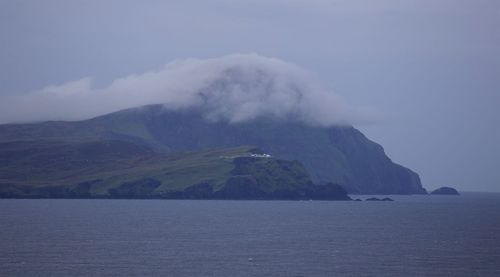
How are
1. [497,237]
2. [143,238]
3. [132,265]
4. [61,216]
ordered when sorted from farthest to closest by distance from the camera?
[61,216], [497,237], [143,238], [132,265]

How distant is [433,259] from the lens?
107625mm

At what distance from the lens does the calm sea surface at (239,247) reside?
3728 inches

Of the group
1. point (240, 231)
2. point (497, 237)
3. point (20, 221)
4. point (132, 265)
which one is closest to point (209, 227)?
point (240, 231)

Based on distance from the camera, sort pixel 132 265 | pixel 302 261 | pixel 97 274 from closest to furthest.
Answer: pixel 97 274 → pixel 132 265 → pixel 302 261

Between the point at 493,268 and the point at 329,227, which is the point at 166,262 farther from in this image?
the point at 329,227

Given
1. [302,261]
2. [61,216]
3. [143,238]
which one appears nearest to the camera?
[302,261]

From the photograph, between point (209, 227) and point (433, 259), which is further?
point (209, 227)

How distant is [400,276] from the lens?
3595 inches

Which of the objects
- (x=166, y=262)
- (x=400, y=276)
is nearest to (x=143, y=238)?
(x=166, y=262)

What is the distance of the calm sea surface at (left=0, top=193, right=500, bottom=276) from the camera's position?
3728 inches

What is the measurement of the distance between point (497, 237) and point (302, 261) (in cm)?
5605

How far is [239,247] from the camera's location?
11962 centimetres

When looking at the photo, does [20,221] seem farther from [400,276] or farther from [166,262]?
[400,276]

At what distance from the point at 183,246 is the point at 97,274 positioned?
32.3m
